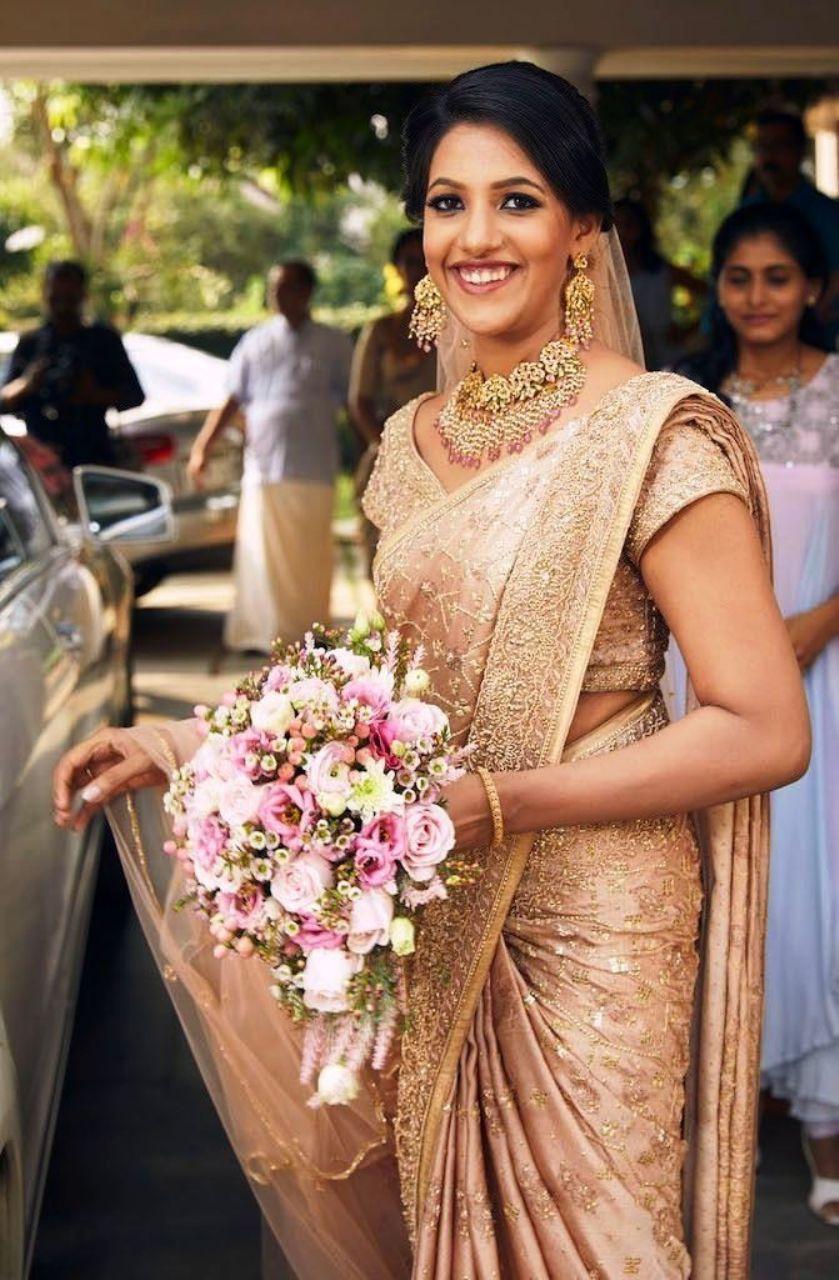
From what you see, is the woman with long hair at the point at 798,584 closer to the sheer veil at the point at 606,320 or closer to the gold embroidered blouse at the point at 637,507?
the sheer veil at the point at 606,320

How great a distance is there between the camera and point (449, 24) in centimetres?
Result: 748

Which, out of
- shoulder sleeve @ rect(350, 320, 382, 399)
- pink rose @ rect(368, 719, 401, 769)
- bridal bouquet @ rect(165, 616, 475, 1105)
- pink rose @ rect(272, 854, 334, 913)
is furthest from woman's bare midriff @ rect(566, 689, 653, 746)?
shoulder sleeve @ rect(350, 320, 382, 399)

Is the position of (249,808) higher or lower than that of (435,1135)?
higher

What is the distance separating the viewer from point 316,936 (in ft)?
7.56

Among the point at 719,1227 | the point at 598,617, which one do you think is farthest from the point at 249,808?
the point at 719,1227

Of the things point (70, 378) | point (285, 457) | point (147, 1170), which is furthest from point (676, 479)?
point (285, 457)

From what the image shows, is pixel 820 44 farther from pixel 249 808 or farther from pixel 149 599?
pixel 149 599

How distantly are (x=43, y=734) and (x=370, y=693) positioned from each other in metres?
2.01

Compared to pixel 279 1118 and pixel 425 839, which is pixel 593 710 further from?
pixel 279 1118

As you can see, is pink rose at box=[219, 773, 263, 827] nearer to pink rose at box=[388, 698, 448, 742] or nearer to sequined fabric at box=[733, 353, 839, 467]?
pink rose at box=[388, 698, 448, 742]

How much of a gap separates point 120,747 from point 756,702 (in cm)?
92

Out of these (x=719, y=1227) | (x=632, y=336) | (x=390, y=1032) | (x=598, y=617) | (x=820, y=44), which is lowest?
(x=719, y=1227)

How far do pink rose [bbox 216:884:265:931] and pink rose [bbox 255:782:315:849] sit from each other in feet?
0.27

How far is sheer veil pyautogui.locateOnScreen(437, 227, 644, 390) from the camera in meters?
2.83
